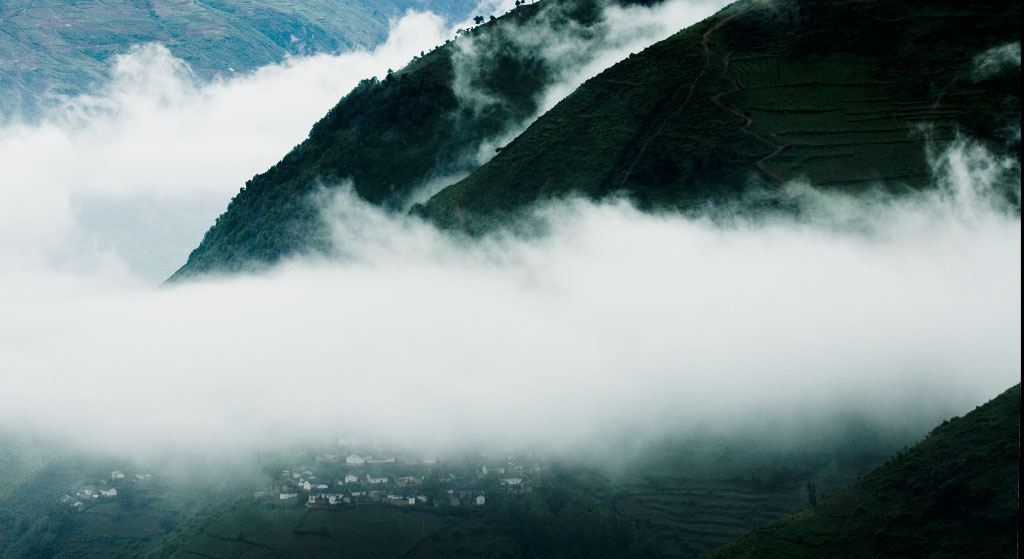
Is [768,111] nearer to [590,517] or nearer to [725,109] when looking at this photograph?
[725,109]

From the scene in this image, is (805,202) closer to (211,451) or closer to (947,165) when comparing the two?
(947,165)

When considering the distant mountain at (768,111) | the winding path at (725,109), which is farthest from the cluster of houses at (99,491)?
the winding path at (725,109)

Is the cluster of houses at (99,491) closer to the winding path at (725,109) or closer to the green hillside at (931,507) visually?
the winding path at (725,109)

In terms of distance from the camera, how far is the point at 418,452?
15575 centimetres

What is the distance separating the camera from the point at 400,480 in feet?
474

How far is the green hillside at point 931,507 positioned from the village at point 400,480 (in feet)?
128

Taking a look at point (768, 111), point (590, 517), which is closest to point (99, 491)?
point (590, 517)

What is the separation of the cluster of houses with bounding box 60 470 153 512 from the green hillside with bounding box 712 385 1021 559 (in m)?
97.9

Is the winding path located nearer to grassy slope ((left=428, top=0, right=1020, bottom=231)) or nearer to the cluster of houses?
grassy slope ((left=428, top=0, right=1020, bottom=231))

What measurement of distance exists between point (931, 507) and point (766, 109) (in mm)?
83451

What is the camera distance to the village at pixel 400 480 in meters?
138

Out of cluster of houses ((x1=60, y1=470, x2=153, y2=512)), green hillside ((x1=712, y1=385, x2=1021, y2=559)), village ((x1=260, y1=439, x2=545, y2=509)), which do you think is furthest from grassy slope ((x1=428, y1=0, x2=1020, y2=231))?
green hillside ((x1=712, y1=385, x2=1021, y2=559))

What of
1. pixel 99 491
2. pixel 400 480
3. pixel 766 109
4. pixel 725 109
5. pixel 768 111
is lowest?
pixel 400 480

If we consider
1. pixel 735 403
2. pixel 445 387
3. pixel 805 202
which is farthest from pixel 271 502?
pixel 805 202
